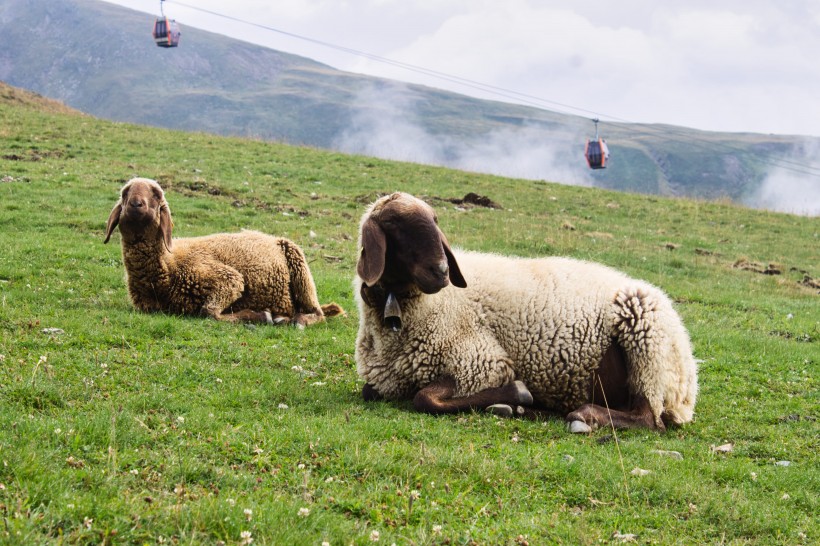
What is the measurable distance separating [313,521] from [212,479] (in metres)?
0.90

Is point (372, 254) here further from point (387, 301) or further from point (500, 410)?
point (500, 410)

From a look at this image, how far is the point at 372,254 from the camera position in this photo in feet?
23.7

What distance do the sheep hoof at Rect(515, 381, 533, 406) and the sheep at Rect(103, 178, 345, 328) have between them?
171 inches

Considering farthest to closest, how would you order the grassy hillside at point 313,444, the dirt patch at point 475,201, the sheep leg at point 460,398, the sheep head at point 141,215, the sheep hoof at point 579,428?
the dirt patch at point 475,201, the sheep head at point 141,215, the sheep leg at point 460,398, the sheep hoof at point 579,428, the grassy hillside at point 313,444

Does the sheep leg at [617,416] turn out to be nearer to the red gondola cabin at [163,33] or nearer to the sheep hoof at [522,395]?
the sheep hoof at [522,395]

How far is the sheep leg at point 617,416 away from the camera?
7.16 meters

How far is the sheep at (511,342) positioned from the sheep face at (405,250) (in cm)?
1

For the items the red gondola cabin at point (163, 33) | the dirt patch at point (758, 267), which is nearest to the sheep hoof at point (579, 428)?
the dirt patch at point (758, 267)

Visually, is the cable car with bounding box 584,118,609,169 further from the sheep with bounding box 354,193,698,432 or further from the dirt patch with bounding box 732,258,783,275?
the sheep with bounding box 354,193,698,432

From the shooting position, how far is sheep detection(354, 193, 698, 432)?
736 cm

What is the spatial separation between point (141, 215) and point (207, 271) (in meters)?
1.27

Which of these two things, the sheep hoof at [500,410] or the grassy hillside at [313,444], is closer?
the grassy hillside at [313,444]

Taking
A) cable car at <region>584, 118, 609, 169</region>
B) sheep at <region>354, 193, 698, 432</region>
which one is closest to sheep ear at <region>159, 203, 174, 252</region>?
sheep at <region>354, 193, 698, 432</region>

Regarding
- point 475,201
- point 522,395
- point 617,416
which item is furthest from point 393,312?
point 475,201
